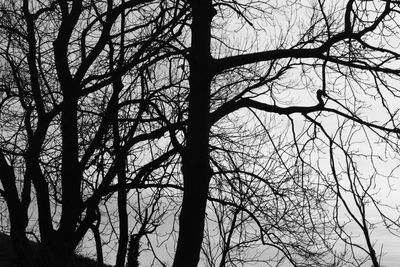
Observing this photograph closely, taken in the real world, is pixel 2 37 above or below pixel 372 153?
above

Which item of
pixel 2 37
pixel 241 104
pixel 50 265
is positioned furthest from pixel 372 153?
pixel 2 37

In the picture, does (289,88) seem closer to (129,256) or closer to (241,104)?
(241,104)

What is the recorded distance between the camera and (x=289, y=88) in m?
8.77

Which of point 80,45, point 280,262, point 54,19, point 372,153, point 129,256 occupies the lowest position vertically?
point 129,256

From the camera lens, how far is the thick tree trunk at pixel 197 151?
16.4 feet

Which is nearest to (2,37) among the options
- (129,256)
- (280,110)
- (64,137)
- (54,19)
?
(54,19)

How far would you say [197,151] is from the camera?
5230 millimetres

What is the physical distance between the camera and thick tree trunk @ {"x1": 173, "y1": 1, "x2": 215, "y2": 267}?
196 inches

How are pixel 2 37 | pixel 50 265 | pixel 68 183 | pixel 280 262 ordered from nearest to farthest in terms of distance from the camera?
1. pixel 50 265
2. pixel 68 183
3. pixel 280 262
4. pixel 2 37

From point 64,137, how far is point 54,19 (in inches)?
84.3

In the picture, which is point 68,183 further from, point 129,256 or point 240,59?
point 240,59

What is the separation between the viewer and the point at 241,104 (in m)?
5.90

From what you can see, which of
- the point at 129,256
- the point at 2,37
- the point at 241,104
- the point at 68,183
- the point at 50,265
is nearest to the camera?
the point at 50,265

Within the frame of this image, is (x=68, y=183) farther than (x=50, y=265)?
Yes
